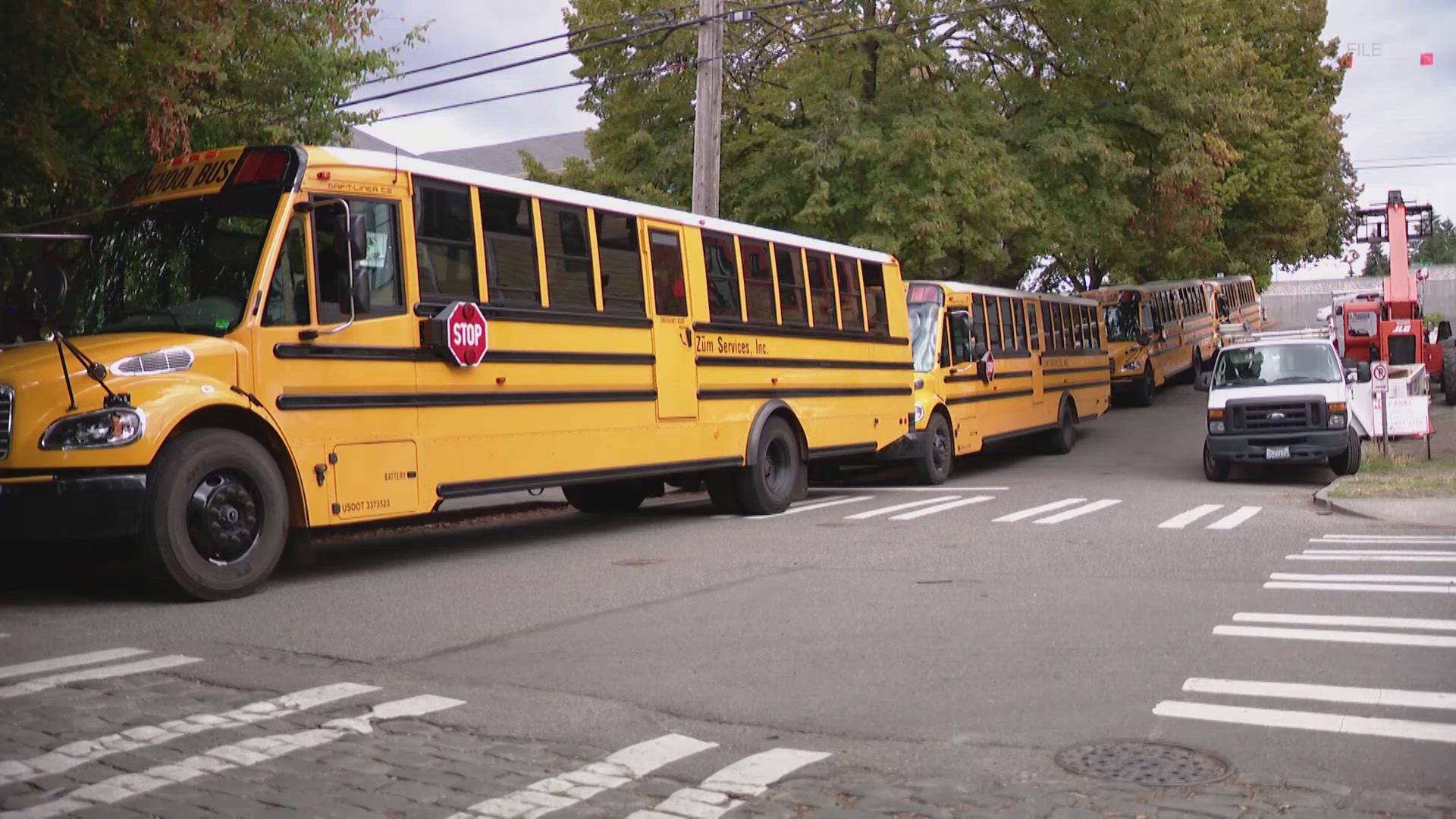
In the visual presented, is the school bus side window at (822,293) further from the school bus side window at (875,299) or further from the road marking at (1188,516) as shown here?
the road marking at (1188,516)

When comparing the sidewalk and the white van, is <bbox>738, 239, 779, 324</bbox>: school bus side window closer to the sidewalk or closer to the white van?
the sidewalk

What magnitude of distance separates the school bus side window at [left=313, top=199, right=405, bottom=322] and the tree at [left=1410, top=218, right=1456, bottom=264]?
11185cm

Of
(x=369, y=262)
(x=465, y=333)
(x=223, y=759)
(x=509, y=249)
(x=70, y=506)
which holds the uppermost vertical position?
(x=509, y=249)

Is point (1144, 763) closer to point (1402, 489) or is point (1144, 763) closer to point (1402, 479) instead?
point (1402, 489)

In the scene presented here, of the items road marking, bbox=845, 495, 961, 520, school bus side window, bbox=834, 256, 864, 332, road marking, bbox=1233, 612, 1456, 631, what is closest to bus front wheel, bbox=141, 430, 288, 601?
road marking, bbox=1233, 612, 1456, 631

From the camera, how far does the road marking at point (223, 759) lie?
520cm

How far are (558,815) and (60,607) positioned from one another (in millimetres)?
5649

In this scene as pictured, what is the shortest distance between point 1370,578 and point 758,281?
696 centimetres

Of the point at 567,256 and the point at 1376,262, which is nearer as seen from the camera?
the point at 567,256

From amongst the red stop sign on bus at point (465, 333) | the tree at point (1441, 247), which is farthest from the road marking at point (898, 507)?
the tree at point (1441, 247)

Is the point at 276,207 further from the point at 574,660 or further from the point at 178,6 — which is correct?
the point at 574,660

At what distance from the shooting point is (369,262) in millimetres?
10617

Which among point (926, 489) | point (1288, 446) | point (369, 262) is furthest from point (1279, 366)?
point (369, 262)

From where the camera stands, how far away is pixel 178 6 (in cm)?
1070
